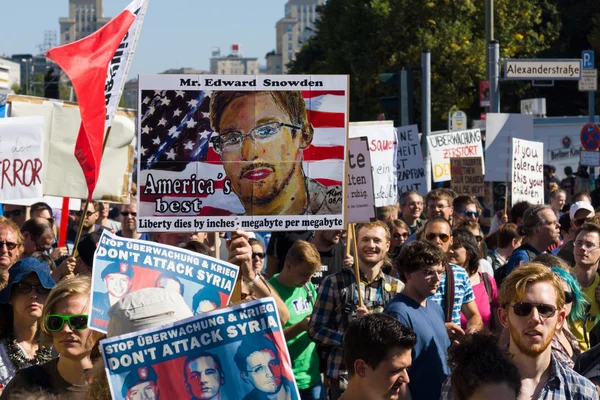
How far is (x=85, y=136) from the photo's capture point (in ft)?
24.6

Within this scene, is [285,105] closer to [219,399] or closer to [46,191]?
[219,399]

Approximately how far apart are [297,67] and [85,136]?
57.6 meters

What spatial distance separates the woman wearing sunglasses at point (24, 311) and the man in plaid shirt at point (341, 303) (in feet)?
6.09

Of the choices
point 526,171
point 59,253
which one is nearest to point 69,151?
point 59,253

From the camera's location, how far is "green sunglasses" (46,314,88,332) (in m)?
4.09

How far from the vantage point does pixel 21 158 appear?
9.05 metres

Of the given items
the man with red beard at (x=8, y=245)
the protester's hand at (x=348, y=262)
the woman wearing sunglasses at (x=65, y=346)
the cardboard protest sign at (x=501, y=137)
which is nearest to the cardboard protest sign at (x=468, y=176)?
the cardboard protest sign at (x=501, y=137)

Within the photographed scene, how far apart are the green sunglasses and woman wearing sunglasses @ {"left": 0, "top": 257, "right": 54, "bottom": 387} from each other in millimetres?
547

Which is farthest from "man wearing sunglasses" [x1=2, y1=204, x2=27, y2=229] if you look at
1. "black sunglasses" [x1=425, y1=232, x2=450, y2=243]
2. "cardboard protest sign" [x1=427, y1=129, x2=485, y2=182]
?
"cardboard protest sign" [x1=427, y1=129, x2=485, y2=182]

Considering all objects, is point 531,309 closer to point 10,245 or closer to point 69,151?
point 10,245

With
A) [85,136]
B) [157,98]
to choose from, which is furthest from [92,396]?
[85,136]

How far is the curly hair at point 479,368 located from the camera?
3678 mm

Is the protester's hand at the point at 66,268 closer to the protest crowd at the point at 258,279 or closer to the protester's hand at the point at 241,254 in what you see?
the protest crowd at the point at 258,279

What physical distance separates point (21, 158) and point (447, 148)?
307 inches
